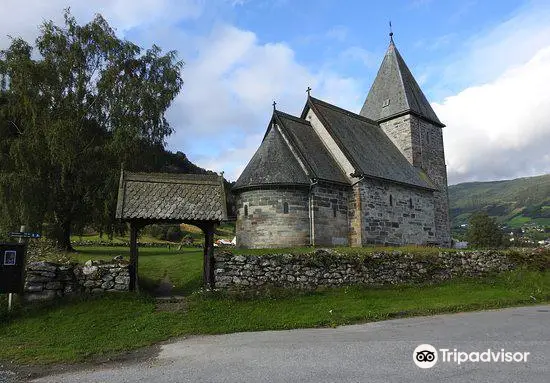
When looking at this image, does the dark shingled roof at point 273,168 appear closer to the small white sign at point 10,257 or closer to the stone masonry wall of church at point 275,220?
the stone masonry wall of church at point 275,220

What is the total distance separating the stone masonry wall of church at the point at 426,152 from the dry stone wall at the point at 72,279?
25.5 m

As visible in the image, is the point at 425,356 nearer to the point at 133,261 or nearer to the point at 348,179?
the point at 133,261

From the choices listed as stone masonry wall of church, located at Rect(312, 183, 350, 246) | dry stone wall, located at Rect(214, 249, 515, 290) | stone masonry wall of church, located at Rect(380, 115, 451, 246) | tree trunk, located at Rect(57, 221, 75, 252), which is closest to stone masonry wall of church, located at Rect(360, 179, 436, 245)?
stone masonry wall of church, located at Rect(312, 183, 350, 246)

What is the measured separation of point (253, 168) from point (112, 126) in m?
9.14

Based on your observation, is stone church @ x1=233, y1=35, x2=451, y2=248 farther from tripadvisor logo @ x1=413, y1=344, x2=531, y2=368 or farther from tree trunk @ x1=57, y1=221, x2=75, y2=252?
tripadvisor logo @ x1=413, y1=344, x2=531, y2=368

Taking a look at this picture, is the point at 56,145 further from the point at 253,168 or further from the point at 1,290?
the point at 1,290

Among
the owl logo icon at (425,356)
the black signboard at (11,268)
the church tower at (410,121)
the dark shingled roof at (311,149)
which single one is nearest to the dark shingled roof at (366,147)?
the dark shingled roof at (311,149)

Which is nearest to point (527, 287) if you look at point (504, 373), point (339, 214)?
point (339, 214)

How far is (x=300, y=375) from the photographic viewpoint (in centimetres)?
689

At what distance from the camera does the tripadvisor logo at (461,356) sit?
24.9ft

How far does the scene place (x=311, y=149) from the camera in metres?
25.6

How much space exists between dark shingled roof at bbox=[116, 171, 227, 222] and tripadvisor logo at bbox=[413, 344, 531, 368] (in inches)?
276

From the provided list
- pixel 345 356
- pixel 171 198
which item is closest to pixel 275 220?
pixel 171 198

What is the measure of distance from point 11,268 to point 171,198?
4751 millimetres
